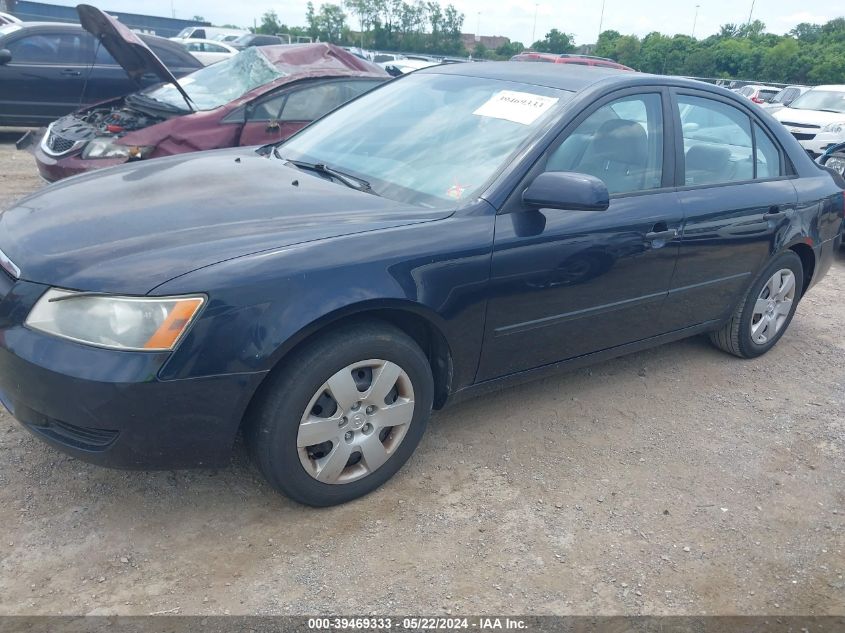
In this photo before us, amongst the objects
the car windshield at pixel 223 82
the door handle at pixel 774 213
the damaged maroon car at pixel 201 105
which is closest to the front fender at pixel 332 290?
the door handle at pixel 774 213

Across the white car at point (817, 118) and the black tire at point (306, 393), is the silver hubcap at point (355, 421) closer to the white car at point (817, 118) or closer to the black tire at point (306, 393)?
the black tire at point (306, 393)

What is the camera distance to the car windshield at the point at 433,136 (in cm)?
299

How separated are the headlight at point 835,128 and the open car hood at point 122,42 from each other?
34.9ft

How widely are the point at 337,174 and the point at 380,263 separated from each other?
0.83 meters

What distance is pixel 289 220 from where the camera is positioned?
258 cm

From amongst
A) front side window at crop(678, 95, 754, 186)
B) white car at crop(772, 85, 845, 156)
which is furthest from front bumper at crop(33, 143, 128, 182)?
white car at crop(772, 85, 845, 156)

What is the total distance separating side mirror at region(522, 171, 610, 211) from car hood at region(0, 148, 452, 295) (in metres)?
0.38

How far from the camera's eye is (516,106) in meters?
3.23

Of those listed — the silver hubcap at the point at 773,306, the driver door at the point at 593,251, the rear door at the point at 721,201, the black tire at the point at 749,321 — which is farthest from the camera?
the silver hubcap at the point at 773,306

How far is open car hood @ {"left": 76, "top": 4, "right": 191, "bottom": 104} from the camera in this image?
219 inches

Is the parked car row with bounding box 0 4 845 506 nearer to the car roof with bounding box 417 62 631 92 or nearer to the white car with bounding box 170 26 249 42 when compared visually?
the car roof with bounding box 417 62 631 92

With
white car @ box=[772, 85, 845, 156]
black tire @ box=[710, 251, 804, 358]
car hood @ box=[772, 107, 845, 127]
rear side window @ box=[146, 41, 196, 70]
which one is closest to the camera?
black tire @ box=[710, 251, 804, 358]

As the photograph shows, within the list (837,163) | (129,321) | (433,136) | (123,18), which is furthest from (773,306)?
(123,18)

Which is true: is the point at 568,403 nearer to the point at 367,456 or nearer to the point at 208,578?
the point at 367,456
